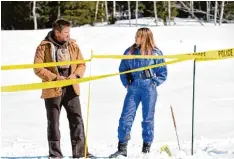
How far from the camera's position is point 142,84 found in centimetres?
568

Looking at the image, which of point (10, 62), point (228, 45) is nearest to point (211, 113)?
point (228, 45)

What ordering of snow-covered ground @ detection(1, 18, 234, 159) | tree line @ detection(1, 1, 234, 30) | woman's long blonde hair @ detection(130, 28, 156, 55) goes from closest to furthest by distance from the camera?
1. woman's long blonde hair @ detection(130, 28, 156, 55)
2. snow-covered ground @ detection(1, 18, 234, 159)
3. tree line @ detection(1, 1, 234, 30)

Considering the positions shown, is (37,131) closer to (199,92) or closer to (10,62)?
(199,92)

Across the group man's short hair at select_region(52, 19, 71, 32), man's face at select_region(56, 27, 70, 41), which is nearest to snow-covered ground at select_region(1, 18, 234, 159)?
man's face at select_region(56, 27, 70, 41)

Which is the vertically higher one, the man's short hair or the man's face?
the man's short hair

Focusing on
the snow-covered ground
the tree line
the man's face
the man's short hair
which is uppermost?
the man's short hair

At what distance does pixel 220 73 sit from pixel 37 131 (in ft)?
35.6

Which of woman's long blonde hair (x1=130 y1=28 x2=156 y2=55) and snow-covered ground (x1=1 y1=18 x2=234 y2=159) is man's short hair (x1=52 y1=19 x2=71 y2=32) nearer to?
woman's long blonde hair (x1=130 y1=28 x2=156 y2=55)

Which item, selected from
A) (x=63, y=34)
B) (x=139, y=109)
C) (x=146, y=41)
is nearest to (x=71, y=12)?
(x=139, y=109)

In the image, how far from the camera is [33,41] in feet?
84.6

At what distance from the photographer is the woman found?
5.65m

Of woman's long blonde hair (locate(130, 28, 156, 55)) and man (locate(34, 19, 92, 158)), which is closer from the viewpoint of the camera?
man (locate(34, 19, 92, 158))

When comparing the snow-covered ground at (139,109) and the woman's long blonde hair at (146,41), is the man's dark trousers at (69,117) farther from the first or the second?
the woman's long blonde hair at (146,41)

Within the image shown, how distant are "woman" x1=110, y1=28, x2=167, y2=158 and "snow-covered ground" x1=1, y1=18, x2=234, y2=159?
297mm
